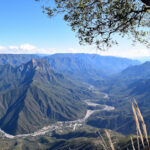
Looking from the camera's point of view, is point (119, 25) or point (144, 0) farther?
point (119, 25)

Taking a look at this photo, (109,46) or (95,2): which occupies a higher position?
(95,2)

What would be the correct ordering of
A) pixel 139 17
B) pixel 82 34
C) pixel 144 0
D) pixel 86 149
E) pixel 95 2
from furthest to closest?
1. pixel 86 149
2. pixel 82 34
3. pixel 139 17
4. pixel 95 2
5. pixel 144 0

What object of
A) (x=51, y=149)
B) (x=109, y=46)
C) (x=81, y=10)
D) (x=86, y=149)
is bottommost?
(x=51, y=149)

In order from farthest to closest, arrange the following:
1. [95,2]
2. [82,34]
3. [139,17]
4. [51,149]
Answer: [51,149] → [82,34] → [139,17] → [95,2]

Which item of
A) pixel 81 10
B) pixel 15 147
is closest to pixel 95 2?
pixel 81 10

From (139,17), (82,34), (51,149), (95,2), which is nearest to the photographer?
(95,2)

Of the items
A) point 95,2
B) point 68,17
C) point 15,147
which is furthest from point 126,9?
point 15,147

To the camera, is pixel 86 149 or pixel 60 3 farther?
pixel 86 149

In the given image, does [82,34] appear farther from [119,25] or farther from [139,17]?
[139,17]

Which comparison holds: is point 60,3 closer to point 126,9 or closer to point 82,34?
point 82,34
